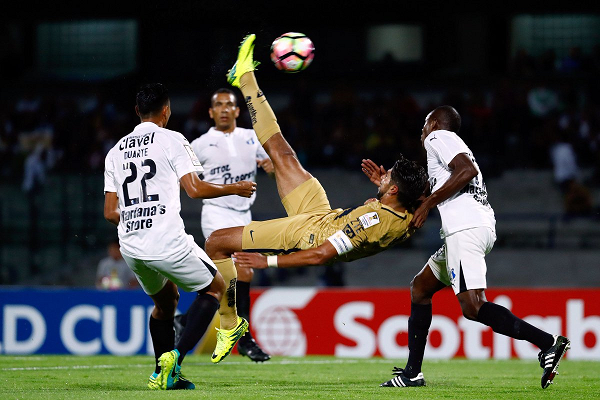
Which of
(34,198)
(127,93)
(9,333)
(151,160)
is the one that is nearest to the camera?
(151,160)

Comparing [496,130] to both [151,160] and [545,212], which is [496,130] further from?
[151,160]

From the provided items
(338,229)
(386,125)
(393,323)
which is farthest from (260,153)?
(386,125)

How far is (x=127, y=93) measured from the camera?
822 inches

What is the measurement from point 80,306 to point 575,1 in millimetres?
13358

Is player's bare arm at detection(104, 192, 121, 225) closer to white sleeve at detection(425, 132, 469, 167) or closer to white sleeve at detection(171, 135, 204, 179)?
white sleeve at detection(171, 135, 204, 179)

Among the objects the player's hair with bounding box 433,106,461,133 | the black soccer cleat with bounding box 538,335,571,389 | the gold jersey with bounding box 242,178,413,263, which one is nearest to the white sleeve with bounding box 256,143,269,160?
the gold jersey with bounding box 242,178,413,263

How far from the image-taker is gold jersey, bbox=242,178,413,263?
6730 millimetres

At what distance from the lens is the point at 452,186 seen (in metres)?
6.78

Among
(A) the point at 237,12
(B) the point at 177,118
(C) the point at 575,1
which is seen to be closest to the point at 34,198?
(B) the point at 177,118

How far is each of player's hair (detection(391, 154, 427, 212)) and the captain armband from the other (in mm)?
585

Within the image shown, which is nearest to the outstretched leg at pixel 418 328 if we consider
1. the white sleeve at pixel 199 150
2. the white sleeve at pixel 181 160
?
the white sleeve at pixel 181 160

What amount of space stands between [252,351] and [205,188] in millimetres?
3338

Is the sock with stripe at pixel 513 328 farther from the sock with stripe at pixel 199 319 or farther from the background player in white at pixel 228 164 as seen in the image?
Result: the background player in white at pixel 228 164

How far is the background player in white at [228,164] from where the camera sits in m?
9.41
